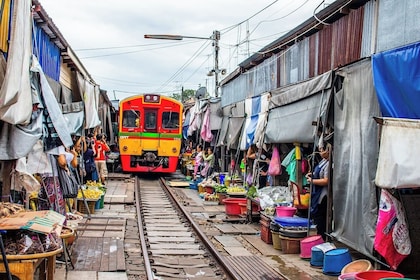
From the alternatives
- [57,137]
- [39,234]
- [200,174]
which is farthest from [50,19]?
[200,174]

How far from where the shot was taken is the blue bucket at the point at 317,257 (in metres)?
7.86

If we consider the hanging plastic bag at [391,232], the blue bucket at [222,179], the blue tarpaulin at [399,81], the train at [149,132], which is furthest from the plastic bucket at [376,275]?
the train at [149,132]

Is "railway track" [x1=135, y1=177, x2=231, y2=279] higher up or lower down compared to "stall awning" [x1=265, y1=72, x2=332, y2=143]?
lower down

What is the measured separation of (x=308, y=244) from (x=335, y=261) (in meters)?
0.98

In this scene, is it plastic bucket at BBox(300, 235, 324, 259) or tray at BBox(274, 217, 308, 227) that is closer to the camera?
plastic bucket at BBox(300, 235, 324, 259)

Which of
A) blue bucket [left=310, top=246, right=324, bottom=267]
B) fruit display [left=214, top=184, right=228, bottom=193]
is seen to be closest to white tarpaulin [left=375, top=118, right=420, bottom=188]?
blue bucket [left=310, top=246, right=324, bottom=267]

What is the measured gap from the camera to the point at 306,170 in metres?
10.4

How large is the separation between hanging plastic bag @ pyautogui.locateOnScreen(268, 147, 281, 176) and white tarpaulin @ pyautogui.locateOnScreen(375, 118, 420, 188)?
5.93m

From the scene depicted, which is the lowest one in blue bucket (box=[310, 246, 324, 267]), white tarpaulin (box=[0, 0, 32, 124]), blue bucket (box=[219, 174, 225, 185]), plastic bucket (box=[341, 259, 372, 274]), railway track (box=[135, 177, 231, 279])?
→ railway track (box=[135, 177, 231, 279])

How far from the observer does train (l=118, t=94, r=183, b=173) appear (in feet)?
69.6

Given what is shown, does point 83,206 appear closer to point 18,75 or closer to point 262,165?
point 262,165

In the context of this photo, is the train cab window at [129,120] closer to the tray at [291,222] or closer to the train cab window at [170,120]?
the train cab window at [170,120]

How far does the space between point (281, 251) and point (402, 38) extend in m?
4.22

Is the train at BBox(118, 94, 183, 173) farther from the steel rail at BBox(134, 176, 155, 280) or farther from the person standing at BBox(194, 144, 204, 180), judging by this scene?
the steel rail at BBox(134, 176, 155, 280)
